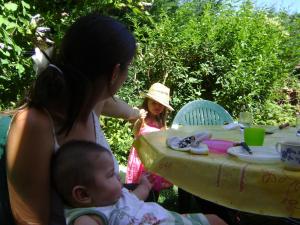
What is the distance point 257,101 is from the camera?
5660 millimetres

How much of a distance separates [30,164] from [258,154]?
109 cm

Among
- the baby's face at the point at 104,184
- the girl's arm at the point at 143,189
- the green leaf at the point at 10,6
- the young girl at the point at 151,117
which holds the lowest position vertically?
the young girl at the point at 151,117

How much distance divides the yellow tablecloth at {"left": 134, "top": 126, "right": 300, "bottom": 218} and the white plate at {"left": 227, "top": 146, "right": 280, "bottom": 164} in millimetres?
35

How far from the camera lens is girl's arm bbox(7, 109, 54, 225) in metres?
1.21

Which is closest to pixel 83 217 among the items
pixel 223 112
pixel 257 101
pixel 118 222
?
pixel 118 222

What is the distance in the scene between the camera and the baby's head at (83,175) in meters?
1.28

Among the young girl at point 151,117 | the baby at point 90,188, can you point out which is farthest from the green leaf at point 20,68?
the baby at point 90,188

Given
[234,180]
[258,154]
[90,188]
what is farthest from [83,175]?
[258,154]

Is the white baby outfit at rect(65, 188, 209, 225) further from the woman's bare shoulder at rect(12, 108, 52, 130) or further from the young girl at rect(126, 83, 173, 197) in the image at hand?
the young girl at rect(126, 83, 173, 197)

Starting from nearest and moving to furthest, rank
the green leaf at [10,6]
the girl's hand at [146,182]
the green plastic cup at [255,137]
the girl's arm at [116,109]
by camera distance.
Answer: the girl's hand at [146,182], the green plastic cup at [255,137], the girl's arm at [116,109], the green leaf at [10,6]

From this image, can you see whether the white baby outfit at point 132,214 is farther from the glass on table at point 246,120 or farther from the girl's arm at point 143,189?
the glass on table at point 246,120

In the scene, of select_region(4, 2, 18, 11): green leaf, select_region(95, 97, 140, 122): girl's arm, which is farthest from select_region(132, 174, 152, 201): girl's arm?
select_region(4, 2, 18, 11): green leaf

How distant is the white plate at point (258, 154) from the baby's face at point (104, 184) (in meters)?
0.67

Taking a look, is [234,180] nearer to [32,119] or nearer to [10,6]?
[32,119]
